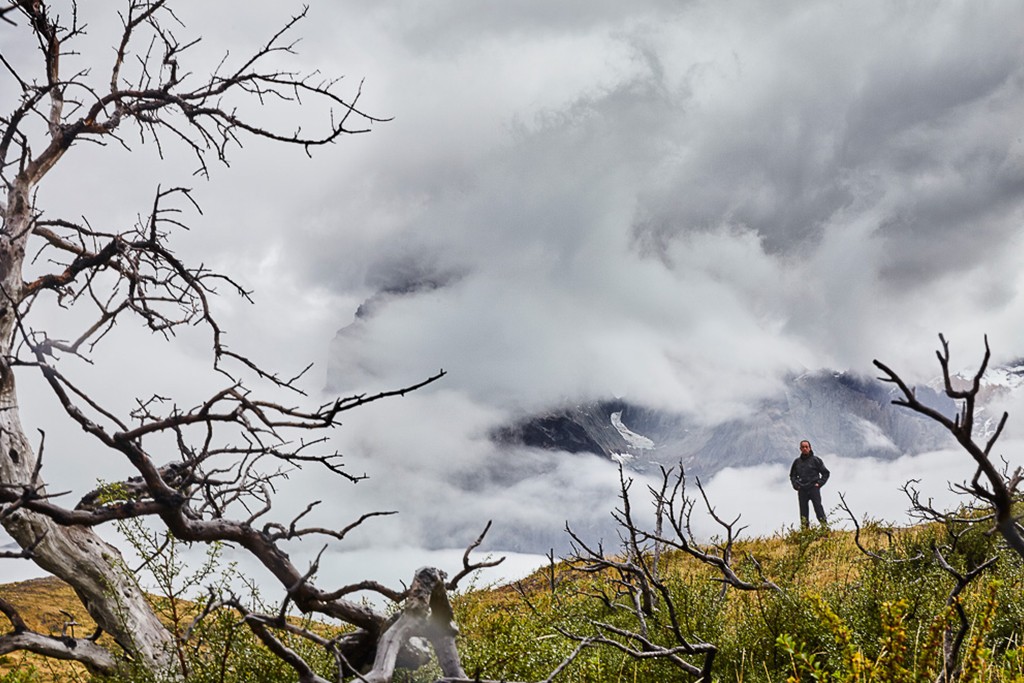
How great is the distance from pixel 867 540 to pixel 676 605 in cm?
1032

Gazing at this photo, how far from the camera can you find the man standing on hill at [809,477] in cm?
1591

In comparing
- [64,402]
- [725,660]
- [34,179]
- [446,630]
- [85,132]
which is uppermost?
[85,132]

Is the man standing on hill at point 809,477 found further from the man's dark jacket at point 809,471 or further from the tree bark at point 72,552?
the tree bark at point 72,552

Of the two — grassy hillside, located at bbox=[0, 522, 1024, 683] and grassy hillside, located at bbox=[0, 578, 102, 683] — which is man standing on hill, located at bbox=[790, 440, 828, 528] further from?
grassy hillside, located at bbox=[0, 578, 102, 683]

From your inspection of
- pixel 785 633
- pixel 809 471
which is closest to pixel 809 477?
pixel 809 471

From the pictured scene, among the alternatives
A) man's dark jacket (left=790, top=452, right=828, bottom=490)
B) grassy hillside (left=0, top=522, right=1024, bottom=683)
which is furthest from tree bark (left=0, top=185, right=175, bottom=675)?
man's dark jacket (left=790, top=452, right=828, bottom=490)

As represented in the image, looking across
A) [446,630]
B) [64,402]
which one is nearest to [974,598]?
[446,630]

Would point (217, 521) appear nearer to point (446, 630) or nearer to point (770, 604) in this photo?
point (446, 630)

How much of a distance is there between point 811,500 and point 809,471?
24.4 inches

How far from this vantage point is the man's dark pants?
15945 mm

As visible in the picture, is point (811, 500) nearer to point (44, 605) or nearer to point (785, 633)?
point (785, 633)

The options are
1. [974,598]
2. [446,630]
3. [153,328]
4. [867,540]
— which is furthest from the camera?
[867,540]

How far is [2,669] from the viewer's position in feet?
31.3

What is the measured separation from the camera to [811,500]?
16.0 meters
